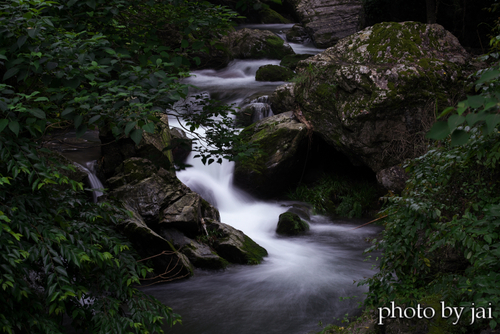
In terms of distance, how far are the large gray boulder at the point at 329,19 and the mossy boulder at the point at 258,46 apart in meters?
2.45

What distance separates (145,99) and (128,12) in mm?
1813

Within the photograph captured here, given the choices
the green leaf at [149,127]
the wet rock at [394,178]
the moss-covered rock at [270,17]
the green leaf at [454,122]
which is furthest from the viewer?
the moss-covered rock at [270,17]

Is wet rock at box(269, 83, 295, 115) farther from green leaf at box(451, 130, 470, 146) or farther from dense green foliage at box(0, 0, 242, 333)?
green leaf at box(451, 130, 470, 146)

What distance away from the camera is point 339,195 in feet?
31.3

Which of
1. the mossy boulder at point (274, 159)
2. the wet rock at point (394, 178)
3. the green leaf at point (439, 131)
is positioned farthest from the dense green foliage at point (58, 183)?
the mossy boulder at point (274, 159)

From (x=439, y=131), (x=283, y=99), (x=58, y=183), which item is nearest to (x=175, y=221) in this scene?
(x=58, y=183)

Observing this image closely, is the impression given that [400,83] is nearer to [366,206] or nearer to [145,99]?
[366,206]

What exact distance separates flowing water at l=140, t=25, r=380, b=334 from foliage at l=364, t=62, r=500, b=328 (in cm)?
148

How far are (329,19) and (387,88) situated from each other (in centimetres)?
1279

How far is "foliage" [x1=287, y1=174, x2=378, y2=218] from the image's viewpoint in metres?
9.00

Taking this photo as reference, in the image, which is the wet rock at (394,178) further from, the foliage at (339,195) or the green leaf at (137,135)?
the green leaf at (137,135)

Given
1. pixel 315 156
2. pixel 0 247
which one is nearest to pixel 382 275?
pixel 0 247

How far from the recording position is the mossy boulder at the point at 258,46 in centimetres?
1638

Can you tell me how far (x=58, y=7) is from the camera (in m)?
3.13
